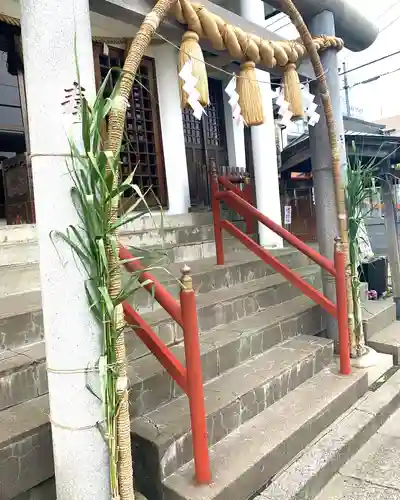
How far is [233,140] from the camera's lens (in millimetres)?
7879

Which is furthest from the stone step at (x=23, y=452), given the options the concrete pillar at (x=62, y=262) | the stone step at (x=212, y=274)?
the stone step at (x=212, y=274)

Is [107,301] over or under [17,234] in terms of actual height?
under

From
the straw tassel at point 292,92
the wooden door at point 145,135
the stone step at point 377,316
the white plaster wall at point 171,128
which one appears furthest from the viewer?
the white plaster wall at point 171,128

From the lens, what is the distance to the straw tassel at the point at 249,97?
2867 mm

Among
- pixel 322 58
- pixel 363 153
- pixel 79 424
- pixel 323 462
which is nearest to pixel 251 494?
pixel 323 462

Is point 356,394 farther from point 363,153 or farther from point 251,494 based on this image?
point 363,153

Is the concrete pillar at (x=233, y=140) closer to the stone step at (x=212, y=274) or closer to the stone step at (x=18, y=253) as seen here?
the stone step at (x=212, y=274)

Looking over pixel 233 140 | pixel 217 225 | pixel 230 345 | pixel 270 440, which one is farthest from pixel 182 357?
pixel 233 140

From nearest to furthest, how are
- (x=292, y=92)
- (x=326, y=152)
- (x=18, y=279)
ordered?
(x=292, y=92)
(x=18, y=279)
(x=326, y=152)

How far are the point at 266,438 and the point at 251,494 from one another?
349 mm

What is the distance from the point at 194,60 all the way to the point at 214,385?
2070mm

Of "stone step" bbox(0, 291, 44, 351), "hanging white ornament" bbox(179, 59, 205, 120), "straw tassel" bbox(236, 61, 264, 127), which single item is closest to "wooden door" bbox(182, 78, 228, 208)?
"straw tassel" bbox(236, 61, 264, 127)

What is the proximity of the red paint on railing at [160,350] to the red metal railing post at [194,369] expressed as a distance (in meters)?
0.06

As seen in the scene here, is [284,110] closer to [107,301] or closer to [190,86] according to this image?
[190,86]
